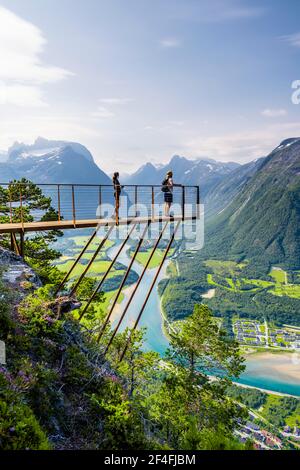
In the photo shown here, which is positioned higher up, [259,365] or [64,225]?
[64,225]

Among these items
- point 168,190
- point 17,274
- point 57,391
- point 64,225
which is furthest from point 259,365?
point 57,391

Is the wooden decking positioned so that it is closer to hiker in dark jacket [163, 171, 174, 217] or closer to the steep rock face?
hiker in dark jacket [163, 171, 174, 217]

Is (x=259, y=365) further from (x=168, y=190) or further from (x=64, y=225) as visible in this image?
(x=64, y=225)

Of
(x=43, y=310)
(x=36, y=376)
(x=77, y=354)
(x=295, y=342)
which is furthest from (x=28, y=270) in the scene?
(x=295, y=342)

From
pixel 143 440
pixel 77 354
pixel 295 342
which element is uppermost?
pixel 77 354

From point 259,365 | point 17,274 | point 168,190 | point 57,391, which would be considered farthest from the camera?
point 259,365

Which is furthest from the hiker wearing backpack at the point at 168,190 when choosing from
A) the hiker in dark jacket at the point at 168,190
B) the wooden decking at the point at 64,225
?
the wooden decking at the point at 64,225

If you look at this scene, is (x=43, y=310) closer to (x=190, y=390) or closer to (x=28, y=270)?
(x=28, y=270)

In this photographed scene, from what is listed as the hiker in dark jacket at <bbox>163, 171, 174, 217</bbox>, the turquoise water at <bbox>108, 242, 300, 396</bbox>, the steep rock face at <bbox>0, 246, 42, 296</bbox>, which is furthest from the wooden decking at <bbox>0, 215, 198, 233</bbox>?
the turquoise water at <bbox>108, 242, 300, 396</bbox>
